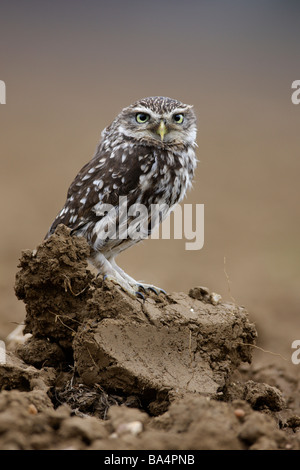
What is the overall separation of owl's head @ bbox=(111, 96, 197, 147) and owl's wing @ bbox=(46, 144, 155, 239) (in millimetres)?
137

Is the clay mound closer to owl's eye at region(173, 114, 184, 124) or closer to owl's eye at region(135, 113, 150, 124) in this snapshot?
owl's eye at region(135, 113, 150, 124)

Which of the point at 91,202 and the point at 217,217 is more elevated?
the point at 217,217

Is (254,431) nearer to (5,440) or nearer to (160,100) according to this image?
(5,440)

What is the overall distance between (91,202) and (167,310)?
1062 mm

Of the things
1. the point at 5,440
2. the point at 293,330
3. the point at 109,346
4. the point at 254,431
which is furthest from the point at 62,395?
the point at 293,330

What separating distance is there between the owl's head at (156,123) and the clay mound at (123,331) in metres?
1.17

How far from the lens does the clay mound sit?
3816 mm

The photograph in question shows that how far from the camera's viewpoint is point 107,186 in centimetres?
467

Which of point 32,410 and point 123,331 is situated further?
point 123,331

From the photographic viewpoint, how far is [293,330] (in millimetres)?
7191

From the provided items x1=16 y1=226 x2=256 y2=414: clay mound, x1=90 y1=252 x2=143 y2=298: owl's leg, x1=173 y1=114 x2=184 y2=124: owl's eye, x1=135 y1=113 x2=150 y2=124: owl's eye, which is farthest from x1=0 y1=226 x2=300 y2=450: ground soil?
x1=173 y1=114 x2=184 y2=124: owl's eye

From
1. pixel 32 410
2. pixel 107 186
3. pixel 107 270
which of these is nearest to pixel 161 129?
pixel 107 186

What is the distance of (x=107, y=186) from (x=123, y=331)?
1229 mm

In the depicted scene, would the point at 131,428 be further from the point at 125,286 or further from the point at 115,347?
the point at 125,286
